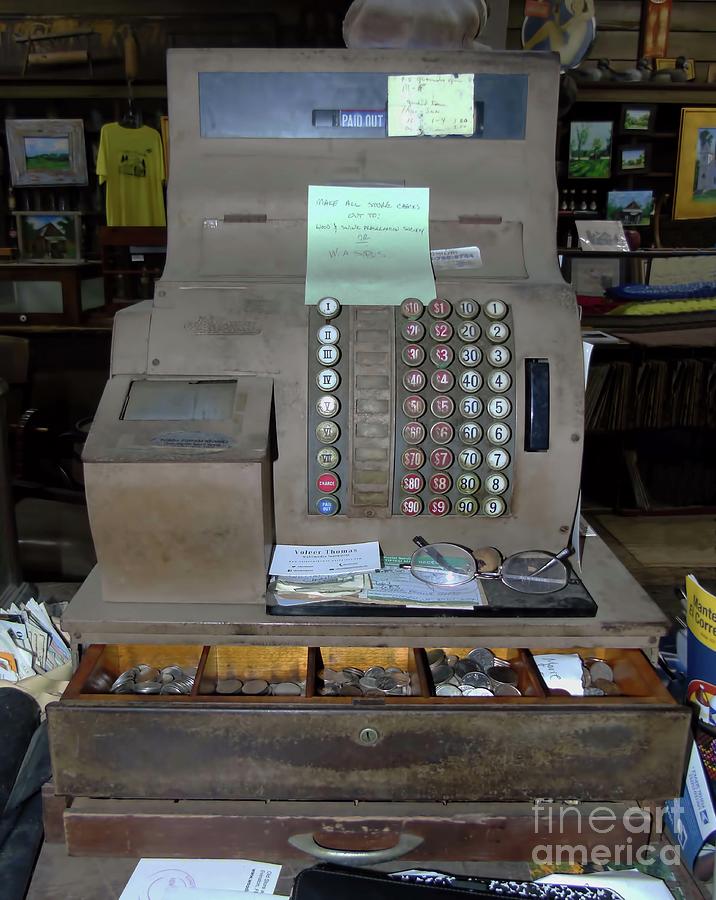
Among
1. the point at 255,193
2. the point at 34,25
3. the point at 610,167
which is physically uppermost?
the point at 34,25

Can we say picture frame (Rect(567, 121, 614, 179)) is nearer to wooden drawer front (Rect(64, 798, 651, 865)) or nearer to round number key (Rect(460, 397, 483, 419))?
round number key (Rect(460, 397, 483, 419))

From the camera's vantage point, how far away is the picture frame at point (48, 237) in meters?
5.11

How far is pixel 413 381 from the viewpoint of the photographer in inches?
36.1

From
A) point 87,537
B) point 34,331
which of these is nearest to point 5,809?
point 87,537

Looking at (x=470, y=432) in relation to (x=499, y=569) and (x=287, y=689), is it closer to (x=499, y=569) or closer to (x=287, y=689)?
(x=499, y=569)

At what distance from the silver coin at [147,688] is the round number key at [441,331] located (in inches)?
21.2

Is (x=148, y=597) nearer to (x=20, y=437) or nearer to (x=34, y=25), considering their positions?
(x=20, y=437)

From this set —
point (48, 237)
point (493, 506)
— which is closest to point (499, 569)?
point (493, 506)

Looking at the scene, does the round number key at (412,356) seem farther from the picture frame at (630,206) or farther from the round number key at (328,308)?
the picture frame at (630,206)

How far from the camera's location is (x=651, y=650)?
2.79 ft

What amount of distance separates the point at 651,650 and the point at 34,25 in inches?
249

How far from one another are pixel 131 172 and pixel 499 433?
5.26 m

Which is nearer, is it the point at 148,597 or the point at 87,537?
the point at 148,597

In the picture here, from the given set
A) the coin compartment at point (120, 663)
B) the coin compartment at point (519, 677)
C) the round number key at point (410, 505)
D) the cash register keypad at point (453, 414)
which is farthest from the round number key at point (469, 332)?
the coin compartment at point (120, 663)
